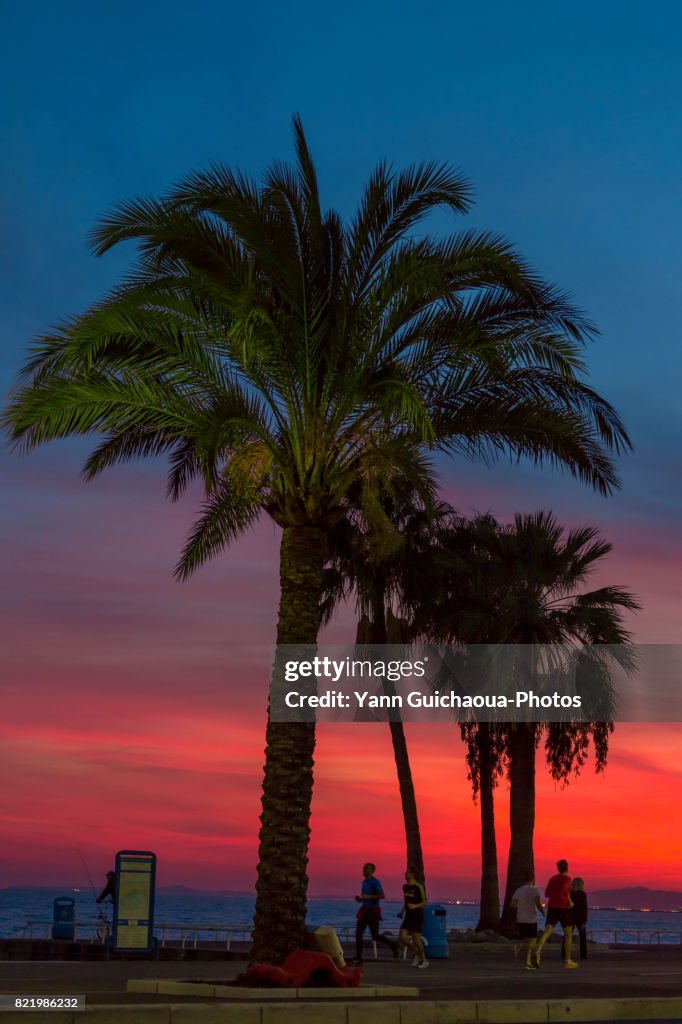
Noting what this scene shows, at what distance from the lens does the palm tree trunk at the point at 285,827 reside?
16391mm

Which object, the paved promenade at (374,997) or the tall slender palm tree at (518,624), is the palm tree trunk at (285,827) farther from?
the tall slender palm tree at (518,624)

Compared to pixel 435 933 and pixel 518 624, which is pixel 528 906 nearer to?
pixel 435 933

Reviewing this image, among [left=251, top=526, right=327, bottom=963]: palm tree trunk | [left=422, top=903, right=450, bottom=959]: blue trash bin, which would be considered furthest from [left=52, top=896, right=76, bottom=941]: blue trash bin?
[left=251, top=526, right=327, bottom=963]: palm tree trunk

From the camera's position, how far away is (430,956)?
87.4 feet

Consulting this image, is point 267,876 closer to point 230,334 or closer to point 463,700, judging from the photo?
point 230,334

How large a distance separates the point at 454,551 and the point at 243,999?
77.1 ft

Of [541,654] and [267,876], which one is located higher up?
[541,654]

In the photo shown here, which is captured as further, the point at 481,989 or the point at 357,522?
the point at 357,522

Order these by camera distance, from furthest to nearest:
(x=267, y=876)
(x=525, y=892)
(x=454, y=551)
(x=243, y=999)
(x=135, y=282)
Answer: (x=454, y=551), (x=525, y=892), (x=135, y=282), (x=267, y=876), (x=243, y=999)

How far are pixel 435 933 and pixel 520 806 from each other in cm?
958

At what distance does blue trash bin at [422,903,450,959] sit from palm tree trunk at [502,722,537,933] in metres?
8.92

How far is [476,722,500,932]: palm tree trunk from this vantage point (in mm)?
36656

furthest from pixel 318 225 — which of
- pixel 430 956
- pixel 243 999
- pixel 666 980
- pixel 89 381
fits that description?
pixel 430 956

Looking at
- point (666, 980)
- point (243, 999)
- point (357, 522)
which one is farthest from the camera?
point (357, 522)
